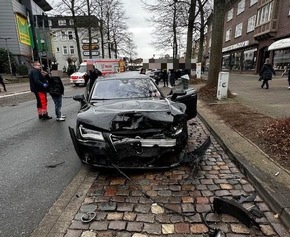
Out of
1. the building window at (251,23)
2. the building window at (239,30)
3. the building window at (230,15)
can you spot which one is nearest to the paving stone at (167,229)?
the building window at (251,23)

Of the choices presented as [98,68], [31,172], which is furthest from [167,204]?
[98,68]

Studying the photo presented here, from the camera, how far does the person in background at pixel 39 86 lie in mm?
7891

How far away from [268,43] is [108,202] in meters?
29.2

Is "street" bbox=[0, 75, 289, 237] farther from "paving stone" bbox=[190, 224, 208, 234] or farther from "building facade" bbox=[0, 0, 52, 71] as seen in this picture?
"building facade" bbox=[0, 0, 52, 71]

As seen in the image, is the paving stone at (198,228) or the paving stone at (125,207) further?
the paving stone at (125,207)

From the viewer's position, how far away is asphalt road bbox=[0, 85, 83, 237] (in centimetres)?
284

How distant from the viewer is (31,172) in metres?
4.09

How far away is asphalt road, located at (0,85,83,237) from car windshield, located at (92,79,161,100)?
4.60 ft

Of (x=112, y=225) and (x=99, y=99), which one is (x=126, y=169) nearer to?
(x=112, y=225)

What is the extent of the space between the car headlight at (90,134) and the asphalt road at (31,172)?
77cm

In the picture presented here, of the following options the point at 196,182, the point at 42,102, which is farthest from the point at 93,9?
the point at 196,182

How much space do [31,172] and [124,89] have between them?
8.34 feet

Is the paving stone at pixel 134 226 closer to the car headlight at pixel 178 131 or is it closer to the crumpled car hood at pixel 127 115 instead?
the crumpled car hood at pixel 127 115

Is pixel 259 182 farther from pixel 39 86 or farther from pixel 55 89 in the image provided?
pixel 39 86
